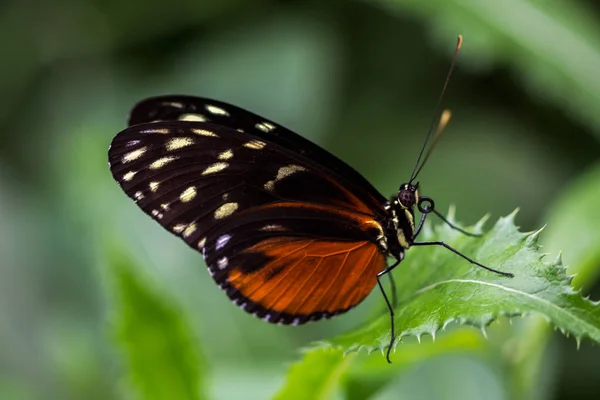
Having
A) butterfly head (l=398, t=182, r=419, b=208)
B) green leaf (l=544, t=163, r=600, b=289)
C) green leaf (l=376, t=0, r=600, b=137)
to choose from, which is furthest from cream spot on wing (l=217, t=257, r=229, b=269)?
green leaf (l=376, t=0, r=600, b=137)

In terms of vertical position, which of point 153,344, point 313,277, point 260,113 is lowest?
point 153,344

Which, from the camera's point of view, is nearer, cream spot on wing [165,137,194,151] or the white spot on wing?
cream spot on wing [165,137,194,151]

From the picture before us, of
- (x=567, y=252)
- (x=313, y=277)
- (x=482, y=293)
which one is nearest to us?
(x=482, y=293)

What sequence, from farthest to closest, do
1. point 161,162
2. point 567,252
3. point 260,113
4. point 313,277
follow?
point 260,113 < point 567,252 < point 313,277 < point 161,162

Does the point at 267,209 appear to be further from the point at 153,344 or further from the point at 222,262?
the point at 153,344

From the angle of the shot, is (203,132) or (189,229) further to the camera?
(189,229)

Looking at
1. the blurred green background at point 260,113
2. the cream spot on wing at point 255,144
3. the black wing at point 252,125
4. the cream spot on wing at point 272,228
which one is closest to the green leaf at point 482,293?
the black wing at point 252,125

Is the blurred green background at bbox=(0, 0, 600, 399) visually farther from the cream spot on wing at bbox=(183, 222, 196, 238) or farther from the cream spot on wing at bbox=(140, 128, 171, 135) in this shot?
the cream spot on wing at bbox=(140, 128, 171, 135)

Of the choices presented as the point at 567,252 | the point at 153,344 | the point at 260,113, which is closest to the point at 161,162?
the point at 153,344
